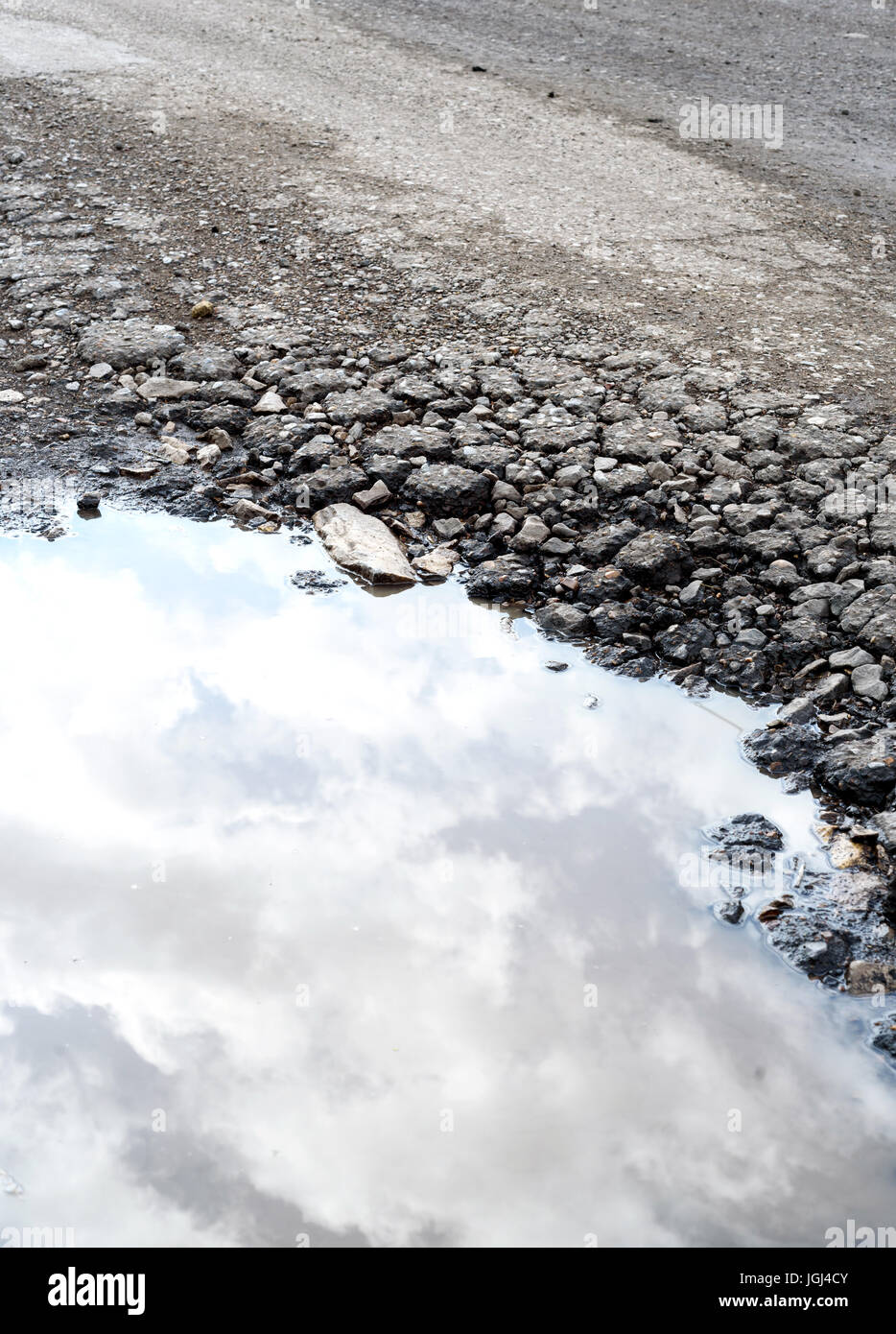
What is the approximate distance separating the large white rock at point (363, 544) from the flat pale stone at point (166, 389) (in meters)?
0.97

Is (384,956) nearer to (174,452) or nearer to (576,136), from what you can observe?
(174,452)

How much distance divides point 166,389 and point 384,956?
2.89 metres

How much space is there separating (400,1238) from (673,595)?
2.27 m

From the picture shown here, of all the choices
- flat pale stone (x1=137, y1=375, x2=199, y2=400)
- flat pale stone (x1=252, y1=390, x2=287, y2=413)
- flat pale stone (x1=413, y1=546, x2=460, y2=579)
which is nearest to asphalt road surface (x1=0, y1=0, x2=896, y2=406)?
flat pale stone (x1=252, y1=390, x2=287, y2=413)

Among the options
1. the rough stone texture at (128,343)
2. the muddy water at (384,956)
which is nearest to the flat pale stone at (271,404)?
the rough stone texture at (128,343)

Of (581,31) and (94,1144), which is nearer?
(94,1144)

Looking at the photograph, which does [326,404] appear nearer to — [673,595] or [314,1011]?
[673,595]

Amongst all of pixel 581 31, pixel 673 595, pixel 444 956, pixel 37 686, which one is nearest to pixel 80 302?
Result: pixel 37 686

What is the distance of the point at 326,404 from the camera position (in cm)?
443

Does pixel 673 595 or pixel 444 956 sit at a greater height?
pixel 673 595

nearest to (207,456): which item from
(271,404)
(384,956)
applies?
(271,404)

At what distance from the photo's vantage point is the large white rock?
12.7ft

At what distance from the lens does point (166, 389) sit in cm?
457

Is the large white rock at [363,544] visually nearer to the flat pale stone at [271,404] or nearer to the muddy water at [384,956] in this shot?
the muddy water at [384,956]
